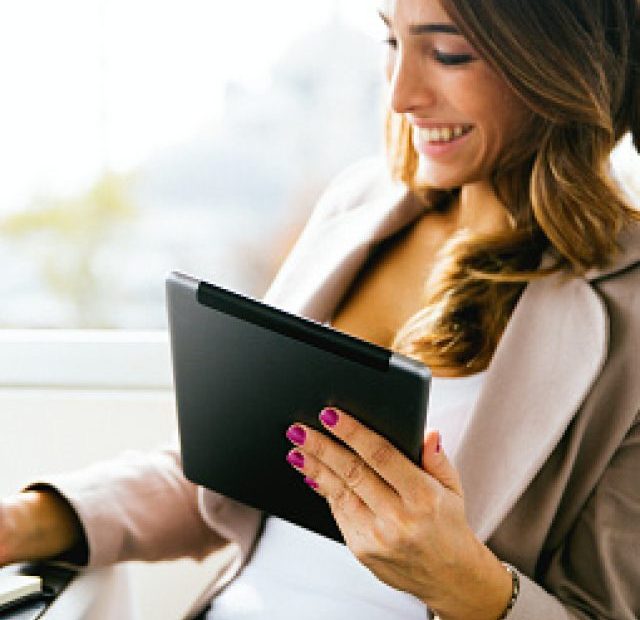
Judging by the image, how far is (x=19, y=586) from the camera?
1042 millimetres

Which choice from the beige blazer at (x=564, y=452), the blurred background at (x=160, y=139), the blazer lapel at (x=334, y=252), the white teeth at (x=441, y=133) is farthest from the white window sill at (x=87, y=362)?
the white teeth at (x=441, y=133)

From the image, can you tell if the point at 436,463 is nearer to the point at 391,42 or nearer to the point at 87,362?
the point at 391,42

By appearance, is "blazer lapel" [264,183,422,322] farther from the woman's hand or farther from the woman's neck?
the woman's hand

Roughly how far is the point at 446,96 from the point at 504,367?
10.9 inches

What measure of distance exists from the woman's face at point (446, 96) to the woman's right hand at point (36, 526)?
0.53 m

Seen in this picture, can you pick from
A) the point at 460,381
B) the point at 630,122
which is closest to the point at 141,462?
the point at 460,381

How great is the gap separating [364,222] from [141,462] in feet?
1.28

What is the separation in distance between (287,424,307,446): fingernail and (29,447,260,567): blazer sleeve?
356mm

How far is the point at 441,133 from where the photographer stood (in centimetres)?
114

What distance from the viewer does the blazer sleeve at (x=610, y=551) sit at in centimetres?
104

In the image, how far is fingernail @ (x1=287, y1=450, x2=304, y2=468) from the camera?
0.91m

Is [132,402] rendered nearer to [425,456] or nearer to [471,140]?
[471,140]

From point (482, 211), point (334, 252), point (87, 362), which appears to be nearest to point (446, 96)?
point (482, 211)

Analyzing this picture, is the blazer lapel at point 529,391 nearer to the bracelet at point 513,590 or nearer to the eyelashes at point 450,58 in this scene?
the bracelet at point 513,590
